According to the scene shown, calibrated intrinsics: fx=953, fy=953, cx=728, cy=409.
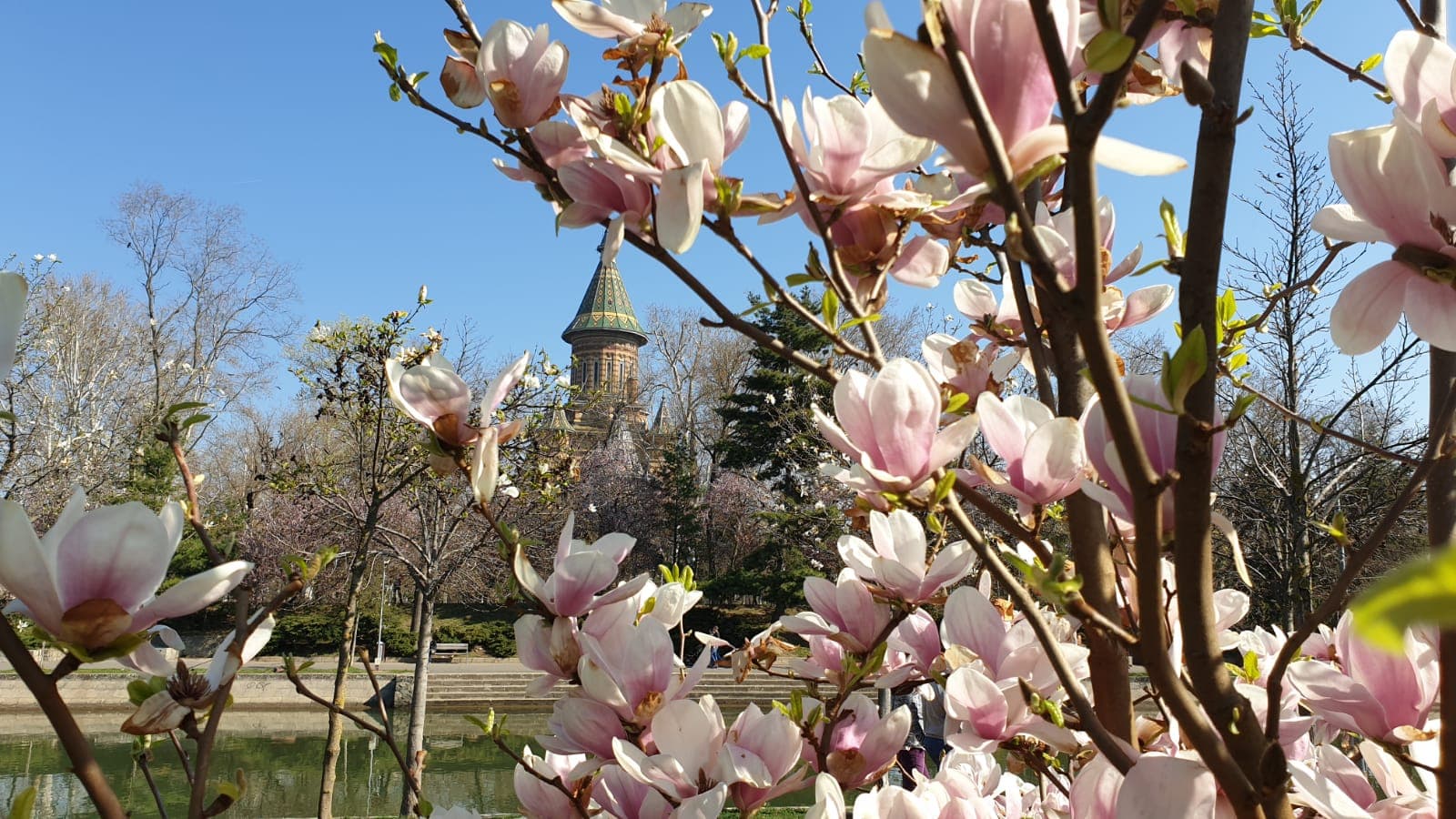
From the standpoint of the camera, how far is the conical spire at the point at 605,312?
1800 inches

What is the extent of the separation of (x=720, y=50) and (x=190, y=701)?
0.77 m

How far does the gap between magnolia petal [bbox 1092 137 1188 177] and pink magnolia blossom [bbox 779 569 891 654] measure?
673mm

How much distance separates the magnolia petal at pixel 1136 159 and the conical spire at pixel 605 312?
45108 mm

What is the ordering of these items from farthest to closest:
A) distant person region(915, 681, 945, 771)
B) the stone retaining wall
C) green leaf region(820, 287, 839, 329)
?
the stone retaining wall → distant person region(915, 681, 945, 771) → green leaf region(820, 287, 839, 329)

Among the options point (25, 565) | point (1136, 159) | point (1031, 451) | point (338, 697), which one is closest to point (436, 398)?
point (25, 565)

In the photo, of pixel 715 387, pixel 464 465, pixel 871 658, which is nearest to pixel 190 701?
pixel 464 465

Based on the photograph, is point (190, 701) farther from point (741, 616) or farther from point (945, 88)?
point (741, 616)

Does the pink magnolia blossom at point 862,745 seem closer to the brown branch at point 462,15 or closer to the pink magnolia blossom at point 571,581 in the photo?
the pink magnolia blossom at point 571,581

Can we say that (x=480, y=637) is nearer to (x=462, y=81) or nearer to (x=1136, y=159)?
(x=462, y=81)

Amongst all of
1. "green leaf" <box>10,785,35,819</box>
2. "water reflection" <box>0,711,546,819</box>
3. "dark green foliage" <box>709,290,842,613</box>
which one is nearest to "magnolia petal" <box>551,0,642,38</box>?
"green leaf" <box>10,785,35,819</box>

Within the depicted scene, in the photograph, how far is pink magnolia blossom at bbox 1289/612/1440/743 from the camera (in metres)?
0.72

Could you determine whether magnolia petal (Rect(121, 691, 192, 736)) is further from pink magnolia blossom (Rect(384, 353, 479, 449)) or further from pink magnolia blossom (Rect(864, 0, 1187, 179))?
pink magnolia blossom (Rect(864, 0, 1187, 179))

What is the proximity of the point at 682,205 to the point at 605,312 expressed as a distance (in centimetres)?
4581

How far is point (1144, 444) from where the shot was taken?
0.59 meters
